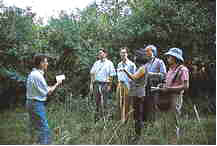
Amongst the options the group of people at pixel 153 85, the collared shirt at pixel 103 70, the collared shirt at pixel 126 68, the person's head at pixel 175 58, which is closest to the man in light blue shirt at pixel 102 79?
the collared shirt at pixel 103 70

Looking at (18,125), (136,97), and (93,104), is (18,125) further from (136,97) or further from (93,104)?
(136,97)

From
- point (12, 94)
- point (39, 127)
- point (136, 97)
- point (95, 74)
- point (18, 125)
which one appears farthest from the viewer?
point (95, 74)

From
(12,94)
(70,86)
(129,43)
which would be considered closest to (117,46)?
(129,43)

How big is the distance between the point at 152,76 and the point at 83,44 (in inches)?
65.6

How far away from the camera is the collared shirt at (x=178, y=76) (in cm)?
298

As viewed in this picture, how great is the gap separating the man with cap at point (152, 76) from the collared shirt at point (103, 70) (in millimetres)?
926

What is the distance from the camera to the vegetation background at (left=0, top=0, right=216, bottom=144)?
3541mm

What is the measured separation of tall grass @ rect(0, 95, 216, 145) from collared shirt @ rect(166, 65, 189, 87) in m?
0.37

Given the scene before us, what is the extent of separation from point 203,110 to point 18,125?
2.17m

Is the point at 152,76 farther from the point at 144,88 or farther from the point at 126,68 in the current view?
the point at 126,68

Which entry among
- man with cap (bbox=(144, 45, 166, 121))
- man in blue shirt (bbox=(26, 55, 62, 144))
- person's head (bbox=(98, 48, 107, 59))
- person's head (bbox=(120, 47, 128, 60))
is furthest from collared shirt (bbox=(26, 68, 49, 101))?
person's head (bbox=(98, 48, 107, 59))

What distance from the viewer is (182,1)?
4074 millimetres

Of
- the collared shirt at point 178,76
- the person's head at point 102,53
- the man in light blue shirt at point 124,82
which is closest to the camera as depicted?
the collared shirt at point 178,76

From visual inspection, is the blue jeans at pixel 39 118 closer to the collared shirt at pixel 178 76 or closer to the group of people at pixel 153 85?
the group of people at pixel 153 85
